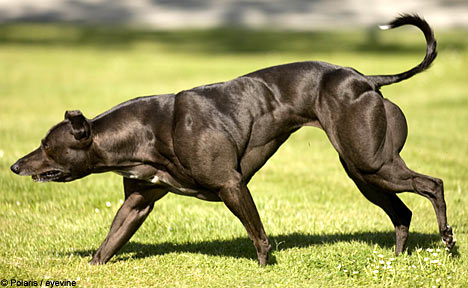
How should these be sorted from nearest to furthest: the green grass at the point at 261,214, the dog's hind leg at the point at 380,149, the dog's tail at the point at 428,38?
the dog's hind leg at the point at 380,149 → the green grass at the point at 261,214 → the dog's tail at the point at 428,38

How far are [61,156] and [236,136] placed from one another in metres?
1.30

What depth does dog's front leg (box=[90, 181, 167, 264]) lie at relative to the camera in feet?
19.2

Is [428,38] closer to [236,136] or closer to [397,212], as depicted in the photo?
[397,212]

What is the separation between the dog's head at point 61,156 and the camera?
17.7 ft

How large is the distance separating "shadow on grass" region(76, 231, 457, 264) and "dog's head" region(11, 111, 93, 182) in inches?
38.9

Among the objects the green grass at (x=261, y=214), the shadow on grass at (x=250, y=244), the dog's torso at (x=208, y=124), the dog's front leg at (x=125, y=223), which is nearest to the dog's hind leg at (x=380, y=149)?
the dog's torso at (x=208, y=124)

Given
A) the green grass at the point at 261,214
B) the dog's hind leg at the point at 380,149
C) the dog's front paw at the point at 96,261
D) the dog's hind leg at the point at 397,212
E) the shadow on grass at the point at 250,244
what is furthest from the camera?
the shadow on grass at the point at 250,244

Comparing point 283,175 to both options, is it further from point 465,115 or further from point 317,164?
point 465,115

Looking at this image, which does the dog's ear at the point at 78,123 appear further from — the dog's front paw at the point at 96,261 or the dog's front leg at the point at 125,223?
the dog's front paw at the point at 96,261

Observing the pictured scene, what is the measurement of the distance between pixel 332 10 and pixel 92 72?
37.0ft

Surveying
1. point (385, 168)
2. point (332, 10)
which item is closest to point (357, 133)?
point (385, 168)

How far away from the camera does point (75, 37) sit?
76.3ft

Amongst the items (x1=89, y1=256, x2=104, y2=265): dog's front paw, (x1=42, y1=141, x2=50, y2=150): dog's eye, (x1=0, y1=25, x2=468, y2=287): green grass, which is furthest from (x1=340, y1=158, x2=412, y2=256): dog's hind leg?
(x1=42, y1=141, x2=50, y2=150): dog's eye

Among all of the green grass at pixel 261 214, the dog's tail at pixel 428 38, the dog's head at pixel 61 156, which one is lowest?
the green grass at pixel 261 214
